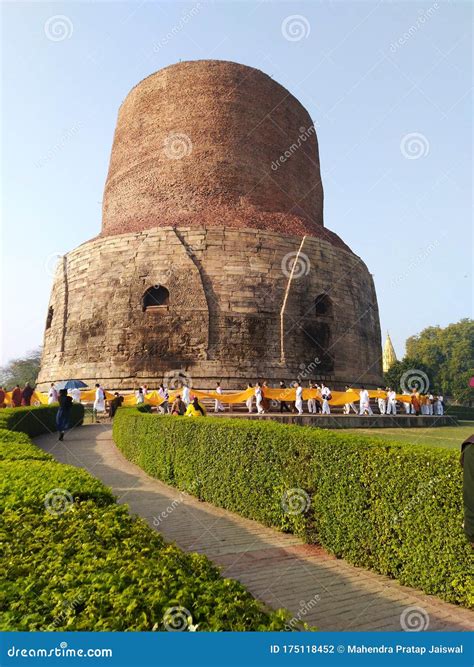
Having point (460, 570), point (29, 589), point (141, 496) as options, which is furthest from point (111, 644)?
point (141, 496)

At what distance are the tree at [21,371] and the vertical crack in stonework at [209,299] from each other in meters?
42.2

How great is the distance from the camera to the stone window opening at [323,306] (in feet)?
64.9

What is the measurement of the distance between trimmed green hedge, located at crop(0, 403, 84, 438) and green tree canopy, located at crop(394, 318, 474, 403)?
139 ft

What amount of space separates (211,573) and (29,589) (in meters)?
0.78

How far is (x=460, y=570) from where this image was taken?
10.2ft

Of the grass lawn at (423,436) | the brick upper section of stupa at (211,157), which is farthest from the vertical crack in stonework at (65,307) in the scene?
the grass lawn at (423,436)

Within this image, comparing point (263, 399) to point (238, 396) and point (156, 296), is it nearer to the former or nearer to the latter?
point (238, 396)

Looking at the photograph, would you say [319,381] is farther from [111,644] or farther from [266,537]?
[111,644]

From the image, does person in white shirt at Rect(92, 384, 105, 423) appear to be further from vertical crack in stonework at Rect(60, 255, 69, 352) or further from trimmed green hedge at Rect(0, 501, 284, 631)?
trimmed green hedge at Rect(0, 501, 284, 631)

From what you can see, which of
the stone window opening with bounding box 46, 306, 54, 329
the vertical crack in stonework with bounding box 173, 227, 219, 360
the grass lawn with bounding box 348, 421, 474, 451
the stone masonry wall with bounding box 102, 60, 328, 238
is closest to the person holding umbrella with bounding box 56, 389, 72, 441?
the vertical crack in stonework with bounding box 173, 227, 219, 360

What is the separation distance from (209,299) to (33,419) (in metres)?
8.18

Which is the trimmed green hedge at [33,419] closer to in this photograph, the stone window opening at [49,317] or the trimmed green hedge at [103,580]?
the trimmed green hedge at [103,580]

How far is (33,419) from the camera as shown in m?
11.9

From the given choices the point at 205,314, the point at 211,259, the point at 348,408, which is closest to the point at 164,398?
the point at 205,314
